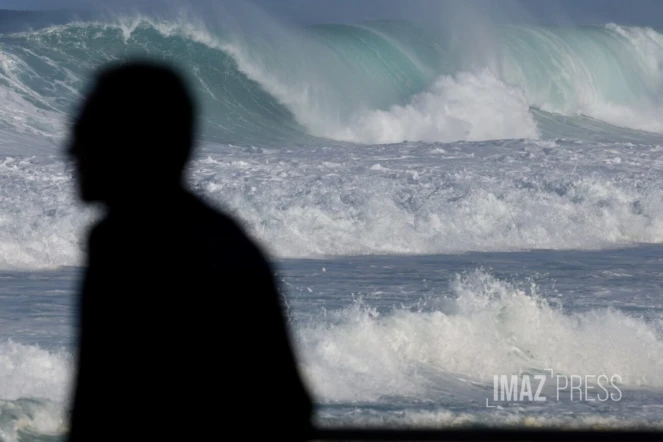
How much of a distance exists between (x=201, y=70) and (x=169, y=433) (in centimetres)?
2304

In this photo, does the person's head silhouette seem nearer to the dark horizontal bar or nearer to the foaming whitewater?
the dark horizontal bar

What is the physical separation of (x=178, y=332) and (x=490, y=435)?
1.82 feet

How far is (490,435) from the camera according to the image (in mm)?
1641

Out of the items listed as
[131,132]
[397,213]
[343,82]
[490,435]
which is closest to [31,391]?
[490,435]

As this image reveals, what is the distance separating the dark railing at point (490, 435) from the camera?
5.37ft

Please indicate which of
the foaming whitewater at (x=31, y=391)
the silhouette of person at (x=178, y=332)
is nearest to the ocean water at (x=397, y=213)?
the foaming whitewater at (x=31, y=391)

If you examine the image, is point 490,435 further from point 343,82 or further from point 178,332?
point 343,82

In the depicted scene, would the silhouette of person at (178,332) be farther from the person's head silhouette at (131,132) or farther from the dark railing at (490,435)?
the dark railing at (490,435)

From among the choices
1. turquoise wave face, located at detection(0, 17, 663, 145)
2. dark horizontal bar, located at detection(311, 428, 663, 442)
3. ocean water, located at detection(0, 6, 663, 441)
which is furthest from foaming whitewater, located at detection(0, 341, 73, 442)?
turquoise wave face, located at detection(0, 17, 663, 145)

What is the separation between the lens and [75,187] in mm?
1396

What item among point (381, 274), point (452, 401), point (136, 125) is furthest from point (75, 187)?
point (381, 274)

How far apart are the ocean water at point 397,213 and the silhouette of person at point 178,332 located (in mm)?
114

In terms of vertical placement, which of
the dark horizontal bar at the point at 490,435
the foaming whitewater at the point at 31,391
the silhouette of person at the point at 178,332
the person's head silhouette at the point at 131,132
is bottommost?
the foaming whitewater at the point at 31,391

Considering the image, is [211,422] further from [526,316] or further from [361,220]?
[361,220]
